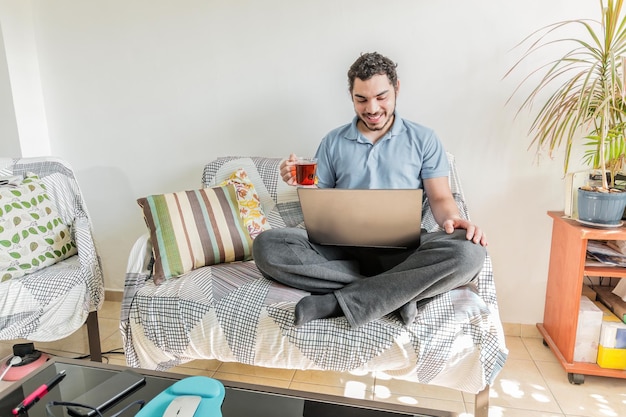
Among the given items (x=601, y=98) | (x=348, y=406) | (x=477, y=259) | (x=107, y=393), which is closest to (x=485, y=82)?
(x=601, y=98)

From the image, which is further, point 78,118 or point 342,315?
point 78,118

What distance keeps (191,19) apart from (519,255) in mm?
1903

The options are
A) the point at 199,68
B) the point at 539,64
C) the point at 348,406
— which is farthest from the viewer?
the point at 199,68

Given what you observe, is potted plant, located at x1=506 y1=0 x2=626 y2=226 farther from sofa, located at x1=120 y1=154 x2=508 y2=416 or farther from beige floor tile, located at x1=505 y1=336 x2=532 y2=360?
beige floor tile, located at x1=505 y1=336 x2=532 y2=360

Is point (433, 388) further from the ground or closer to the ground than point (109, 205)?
closer to the ground

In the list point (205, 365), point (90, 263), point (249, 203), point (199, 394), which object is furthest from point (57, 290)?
point (199, 394)

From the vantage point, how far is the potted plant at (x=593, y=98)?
1.46 metres

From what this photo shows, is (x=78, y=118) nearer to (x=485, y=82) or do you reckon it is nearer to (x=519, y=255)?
(x=485, y=82)

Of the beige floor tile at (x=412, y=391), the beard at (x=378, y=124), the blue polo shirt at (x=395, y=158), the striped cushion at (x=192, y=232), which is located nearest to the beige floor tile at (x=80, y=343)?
the striped cushion at (x=192, y=232)

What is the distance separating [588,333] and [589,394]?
217 mm

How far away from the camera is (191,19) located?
6.82 ft

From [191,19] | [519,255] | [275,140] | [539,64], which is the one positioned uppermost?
[191,19]

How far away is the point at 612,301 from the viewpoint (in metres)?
1.73

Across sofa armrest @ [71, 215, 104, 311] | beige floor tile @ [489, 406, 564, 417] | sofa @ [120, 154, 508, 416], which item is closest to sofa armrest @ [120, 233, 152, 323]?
sofa @ [120, 154, 508, 416]
